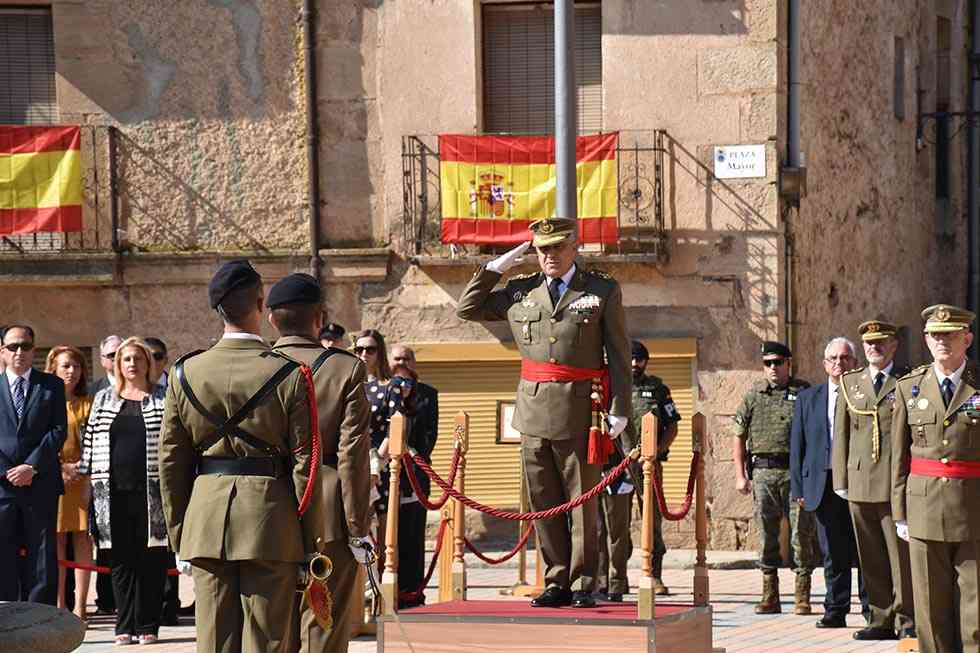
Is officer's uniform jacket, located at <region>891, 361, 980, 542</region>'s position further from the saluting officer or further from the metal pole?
the metal pole

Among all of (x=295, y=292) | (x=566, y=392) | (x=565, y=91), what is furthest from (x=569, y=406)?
(x=565, y=91)

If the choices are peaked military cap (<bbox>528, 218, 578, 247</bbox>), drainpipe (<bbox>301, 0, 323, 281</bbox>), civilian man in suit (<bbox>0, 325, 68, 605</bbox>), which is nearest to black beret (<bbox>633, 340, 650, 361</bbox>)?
peaked military cap (<bbox>528, 218, 578, 247</bbox>)

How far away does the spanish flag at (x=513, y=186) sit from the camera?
18.3 metres

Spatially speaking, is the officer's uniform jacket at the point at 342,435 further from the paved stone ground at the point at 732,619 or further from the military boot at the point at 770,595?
the military boot at the point at 770,595

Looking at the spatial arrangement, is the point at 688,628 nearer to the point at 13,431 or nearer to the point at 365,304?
the point at 13,431

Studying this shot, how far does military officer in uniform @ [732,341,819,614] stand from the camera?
46.4ft

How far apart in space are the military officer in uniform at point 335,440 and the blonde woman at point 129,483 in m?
3.70

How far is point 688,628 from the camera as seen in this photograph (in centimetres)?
1040

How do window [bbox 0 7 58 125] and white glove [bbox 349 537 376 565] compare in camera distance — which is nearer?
white glove [bbox 349 537 376 565]

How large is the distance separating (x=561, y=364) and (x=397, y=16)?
9.36m

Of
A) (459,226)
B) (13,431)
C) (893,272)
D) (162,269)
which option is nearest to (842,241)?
(893,272)

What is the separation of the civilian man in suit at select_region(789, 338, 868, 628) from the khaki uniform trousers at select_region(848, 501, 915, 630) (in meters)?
0.54

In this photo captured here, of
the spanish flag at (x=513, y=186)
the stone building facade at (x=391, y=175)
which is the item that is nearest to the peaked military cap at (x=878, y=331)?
the stone building facade at (x=391, y=175)

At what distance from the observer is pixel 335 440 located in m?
9.41
